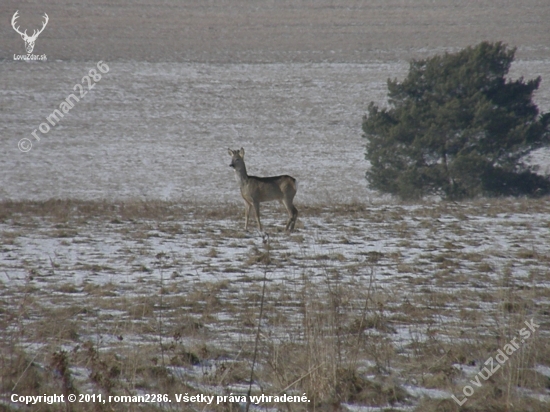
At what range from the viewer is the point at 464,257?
10391mm

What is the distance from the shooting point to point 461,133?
85.1 feet

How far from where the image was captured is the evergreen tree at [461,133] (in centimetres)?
2509

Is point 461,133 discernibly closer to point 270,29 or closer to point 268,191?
point 268,191

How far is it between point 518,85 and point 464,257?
18.2 metres

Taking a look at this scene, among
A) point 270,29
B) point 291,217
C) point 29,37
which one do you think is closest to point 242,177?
point 291,217
